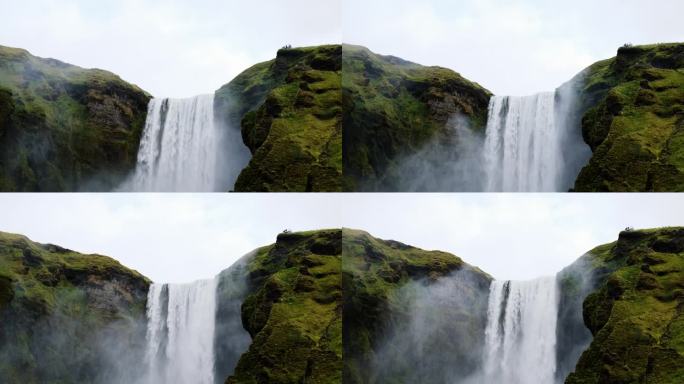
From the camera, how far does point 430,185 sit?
→ 61.9 ft

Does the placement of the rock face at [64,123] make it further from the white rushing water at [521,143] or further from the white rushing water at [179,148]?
the white rushing water at [521,143]

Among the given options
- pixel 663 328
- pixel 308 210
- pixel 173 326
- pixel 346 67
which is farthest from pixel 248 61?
pixel 663 328

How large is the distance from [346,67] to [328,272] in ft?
14.4

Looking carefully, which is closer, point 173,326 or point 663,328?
point 663,328

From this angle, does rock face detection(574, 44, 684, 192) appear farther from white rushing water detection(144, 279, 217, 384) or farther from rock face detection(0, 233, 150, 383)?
rock face detection(0, 233, 150, 383)

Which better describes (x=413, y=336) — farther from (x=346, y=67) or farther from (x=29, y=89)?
(x=29, y=89)

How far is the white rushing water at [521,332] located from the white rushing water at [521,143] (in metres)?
2.17

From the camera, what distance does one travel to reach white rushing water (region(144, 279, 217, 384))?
60.6 feet

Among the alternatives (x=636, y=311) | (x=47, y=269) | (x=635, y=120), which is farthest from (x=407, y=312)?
(x=47, y=269)

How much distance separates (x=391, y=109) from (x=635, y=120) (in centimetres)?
511

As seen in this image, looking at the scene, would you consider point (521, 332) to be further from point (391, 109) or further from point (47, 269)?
point (47, 269)

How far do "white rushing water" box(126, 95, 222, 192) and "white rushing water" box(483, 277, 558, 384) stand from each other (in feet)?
21.6

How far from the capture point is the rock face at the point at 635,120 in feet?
58.3

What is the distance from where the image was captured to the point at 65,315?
18.4 meters
